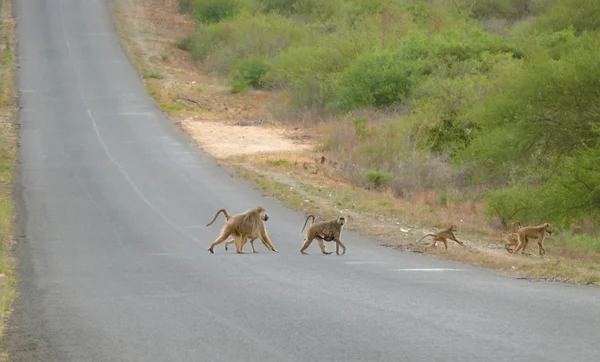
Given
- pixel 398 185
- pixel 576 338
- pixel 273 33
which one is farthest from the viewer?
pixel 273 33

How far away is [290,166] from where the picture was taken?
1372 inches

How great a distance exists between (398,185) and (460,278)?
17.9m

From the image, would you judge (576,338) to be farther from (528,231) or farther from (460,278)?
(528,231)

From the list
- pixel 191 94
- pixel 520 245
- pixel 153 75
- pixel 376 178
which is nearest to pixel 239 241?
pixel 520 245

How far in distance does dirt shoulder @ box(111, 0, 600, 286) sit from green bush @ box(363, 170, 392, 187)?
73cm

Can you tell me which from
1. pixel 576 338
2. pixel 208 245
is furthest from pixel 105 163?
pixel 576 338

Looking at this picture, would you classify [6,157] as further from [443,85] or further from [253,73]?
[253,73]

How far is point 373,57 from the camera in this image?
1836 inches

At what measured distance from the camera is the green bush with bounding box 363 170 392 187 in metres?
32.4

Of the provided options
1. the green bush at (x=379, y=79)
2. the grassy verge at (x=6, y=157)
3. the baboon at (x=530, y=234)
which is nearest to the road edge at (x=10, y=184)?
the grassy verge at (x=6, y=157)

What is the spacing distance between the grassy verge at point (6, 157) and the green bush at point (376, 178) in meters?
11.4

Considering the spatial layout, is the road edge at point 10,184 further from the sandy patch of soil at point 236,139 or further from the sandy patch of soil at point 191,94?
the sandy patch of soil at point 236,139

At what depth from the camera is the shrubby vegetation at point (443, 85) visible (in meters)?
27.8

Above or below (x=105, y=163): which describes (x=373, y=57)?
above
